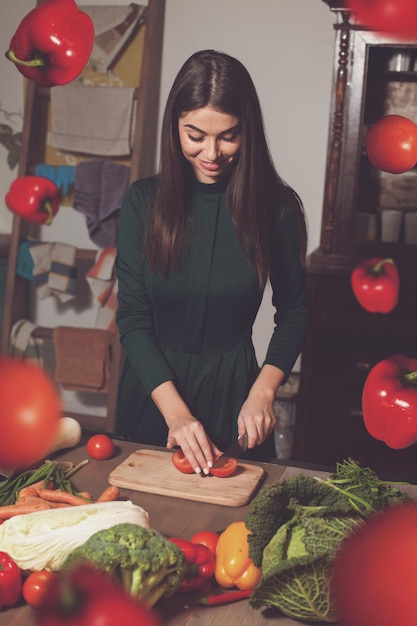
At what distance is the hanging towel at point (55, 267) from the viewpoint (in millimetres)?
3129

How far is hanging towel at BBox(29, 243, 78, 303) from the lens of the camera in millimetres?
3129

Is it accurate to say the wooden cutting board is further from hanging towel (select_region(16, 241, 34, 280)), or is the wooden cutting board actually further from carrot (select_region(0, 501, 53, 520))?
hanging towel (select_region(16, 241, 34, 280))

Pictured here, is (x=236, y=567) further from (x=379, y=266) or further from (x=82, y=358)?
(x=82, y=358)

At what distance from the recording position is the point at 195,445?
1337 millimetres

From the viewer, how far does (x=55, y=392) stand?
339cm

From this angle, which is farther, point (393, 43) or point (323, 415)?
point (323, 415)

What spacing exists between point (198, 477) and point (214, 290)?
1.56 feet

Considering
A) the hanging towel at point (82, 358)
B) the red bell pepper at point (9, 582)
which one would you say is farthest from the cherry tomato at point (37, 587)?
the hanging towel at point (82, 358)

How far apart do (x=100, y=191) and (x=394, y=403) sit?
1687 millimetres

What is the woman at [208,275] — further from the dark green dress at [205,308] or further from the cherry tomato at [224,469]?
the cherry tomato at [224,469]

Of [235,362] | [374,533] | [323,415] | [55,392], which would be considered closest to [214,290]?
[235,362]

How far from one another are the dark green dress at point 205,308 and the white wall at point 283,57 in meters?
1.33

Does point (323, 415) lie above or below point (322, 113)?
below

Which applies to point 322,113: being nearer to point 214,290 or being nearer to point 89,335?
point 89,335
